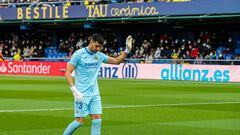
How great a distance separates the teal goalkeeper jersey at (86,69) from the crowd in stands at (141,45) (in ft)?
108

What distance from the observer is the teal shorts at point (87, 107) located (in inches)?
430

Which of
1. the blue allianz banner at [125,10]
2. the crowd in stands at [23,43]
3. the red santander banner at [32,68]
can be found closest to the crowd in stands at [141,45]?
the crowd in stands at [23,43]

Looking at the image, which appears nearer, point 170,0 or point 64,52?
point 170,0

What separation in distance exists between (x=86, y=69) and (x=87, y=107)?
0.68m

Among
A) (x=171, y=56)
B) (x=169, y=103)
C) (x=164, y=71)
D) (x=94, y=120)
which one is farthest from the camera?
(x=171, y=56)

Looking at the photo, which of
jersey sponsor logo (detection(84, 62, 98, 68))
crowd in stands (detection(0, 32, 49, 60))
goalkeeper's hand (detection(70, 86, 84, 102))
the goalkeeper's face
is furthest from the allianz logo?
goalkeeper's hand (detection(70, 86, 84, 102))

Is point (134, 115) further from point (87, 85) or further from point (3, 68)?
point (3, 68)

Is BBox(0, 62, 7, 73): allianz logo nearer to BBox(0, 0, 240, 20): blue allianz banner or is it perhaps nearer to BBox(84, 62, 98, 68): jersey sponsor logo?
BBox(0, 0, 240, 20): blue allianz banner

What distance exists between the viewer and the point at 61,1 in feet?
182

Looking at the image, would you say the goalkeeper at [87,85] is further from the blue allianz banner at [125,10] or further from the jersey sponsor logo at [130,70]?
the blue allianz banner at [125,10]

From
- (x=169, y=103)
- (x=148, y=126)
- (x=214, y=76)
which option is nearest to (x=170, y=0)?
(x=214, y=76)

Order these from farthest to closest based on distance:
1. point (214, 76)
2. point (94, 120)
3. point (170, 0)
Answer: point (170, 0) → point (214, 76) → point (94, 120)

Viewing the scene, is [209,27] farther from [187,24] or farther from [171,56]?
[171,56]

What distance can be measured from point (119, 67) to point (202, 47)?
6.13 meters
